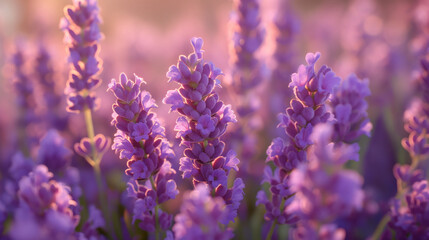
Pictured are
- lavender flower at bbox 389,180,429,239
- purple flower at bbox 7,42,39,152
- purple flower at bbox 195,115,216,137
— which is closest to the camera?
purple flower at bbox 195,115,216,137

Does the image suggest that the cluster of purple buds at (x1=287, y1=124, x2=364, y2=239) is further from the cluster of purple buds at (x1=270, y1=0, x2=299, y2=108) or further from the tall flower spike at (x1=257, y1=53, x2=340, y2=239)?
the cluster of purple buds at (x1=270, y1=0, x2=299, y2=108)

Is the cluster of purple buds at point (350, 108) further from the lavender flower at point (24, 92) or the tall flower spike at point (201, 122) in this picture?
the lavender flower at point (24, 92)

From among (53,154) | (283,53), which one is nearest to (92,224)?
(53,154)

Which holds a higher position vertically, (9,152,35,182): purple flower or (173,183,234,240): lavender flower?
(9,152,35,182): purple flower

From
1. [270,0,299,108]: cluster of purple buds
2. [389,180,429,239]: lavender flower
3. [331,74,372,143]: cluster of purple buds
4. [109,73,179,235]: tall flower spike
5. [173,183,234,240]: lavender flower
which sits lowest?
[173,183,234,240]: lavender flower

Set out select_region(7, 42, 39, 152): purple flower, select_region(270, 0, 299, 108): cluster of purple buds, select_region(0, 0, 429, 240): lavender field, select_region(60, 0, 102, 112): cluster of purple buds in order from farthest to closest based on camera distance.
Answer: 1. select_region(270, 0, 299, 108): cluster of purple buds
2. select_region(7, 42, 39, 152): purple flower
3. select_region(60, 0, 102, 112): cluster of purple buds
4. select_region(0, 0, 429, 240): lavender field

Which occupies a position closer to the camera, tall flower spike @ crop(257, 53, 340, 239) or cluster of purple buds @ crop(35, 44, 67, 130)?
tall flower spike @ crop(257, 53, 340, 239)

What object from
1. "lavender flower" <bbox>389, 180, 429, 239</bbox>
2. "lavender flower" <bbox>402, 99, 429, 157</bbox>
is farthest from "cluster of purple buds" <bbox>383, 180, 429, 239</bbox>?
"lavender flower" <bbox>402, 99, 429, 157</bbox>
